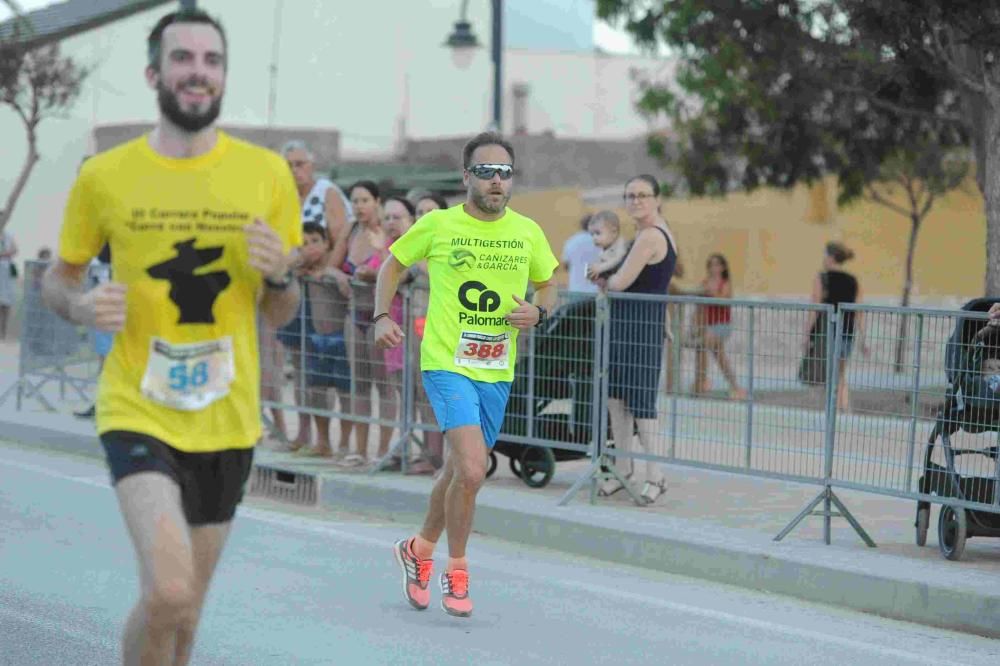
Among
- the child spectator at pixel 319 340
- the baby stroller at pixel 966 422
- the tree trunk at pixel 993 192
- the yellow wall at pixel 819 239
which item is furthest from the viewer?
the yellow wall at pixel 819 239

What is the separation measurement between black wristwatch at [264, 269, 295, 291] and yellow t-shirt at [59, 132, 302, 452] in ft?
0.13

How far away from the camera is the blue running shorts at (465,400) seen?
7715mm

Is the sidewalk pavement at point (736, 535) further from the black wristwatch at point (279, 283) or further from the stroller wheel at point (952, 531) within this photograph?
the black wristwatch at point (279, 283)

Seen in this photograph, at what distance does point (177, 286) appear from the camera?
16.3ft

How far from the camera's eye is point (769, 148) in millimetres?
19766

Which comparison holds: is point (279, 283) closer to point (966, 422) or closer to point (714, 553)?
point (714, 553)

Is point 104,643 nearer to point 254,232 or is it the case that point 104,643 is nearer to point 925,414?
point 254,232

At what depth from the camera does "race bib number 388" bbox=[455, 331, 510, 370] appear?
779cm

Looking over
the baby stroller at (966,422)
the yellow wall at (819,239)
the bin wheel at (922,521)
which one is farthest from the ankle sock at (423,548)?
the yellow wall at (819,239)

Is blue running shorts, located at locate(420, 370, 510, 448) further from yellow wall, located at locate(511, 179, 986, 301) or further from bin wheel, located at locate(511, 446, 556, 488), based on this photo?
yellow wall, located at locate(511, 179, 986, 301)

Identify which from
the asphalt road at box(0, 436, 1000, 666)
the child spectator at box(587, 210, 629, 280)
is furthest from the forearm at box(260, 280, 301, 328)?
the child spectator at box(587, 210, 629, 280)

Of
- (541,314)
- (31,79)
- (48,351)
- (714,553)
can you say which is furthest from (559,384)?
(31,79)

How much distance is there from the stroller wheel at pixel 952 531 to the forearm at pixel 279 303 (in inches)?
189

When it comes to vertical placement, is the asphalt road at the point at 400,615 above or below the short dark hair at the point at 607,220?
below
